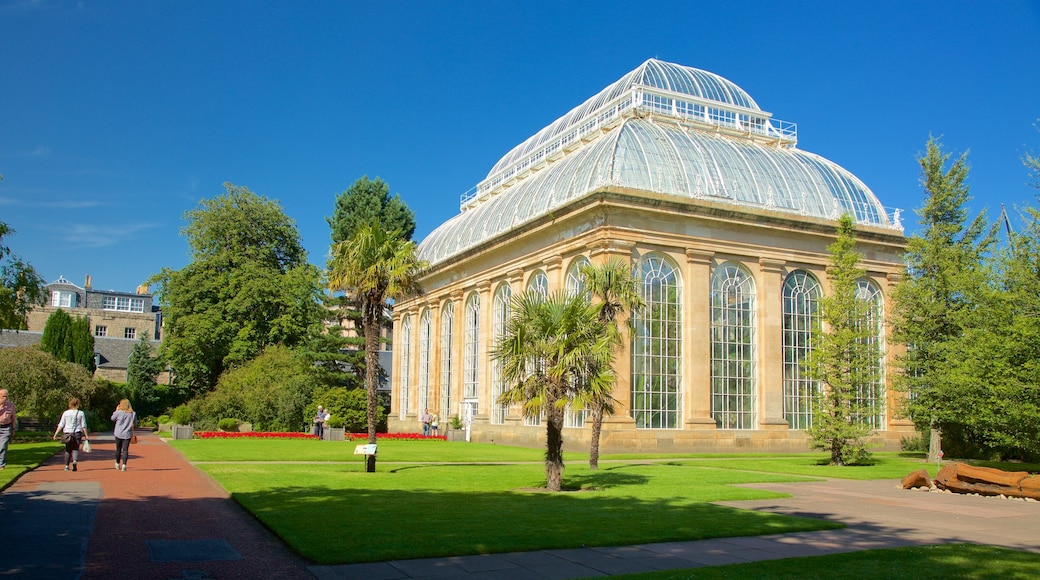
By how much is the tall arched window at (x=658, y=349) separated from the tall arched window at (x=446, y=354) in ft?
61.5

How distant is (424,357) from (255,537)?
46.8m

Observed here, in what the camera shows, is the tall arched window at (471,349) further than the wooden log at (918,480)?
Yes

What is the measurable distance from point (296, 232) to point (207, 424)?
19.9 meters

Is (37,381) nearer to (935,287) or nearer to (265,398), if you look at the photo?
(265,398)

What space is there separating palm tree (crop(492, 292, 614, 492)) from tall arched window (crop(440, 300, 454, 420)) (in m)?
33.8

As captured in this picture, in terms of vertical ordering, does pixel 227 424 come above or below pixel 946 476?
below

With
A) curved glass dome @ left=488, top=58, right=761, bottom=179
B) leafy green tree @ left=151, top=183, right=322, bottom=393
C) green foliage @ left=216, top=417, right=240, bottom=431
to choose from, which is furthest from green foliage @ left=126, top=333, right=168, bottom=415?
curved glass dome @ left=488, top=58, right=761, bottom=179

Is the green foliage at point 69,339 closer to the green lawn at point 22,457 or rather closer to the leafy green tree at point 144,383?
the leafy green tree at point 144,383

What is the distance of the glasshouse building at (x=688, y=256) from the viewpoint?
37.1 m

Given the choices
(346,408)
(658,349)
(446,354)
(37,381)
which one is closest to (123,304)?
(446,354)

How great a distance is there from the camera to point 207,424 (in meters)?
49.7

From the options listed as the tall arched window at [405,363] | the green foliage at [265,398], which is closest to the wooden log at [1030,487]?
the green foliage at [265,398]

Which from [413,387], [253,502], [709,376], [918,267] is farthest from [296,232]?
[253,502]

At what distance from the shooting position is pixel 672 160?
40094mm
